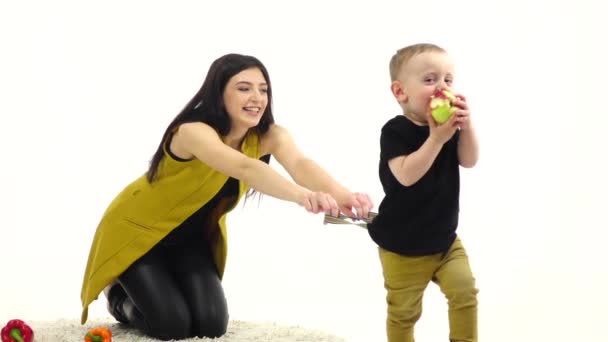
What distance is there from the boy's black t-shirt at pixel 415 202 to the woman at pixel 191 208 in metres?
0.30

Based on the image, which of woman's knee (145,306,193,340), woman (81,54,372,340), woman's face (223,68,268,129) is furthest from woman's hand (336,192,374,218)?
woman's knee (145,306,193,340)

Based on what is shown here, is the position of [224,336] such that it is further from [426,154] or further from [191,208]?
[426,154]

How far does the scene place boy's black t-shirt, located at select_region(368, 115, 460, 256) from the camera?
9.24 ft

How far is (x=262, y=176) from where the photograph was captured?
300 centimetres

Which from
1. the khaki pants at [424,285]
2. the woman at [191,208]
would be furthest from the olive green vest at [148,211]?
the khaki pants at [424,285]

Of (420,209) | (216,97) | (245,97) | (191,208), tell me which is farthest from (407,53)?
(191,208)

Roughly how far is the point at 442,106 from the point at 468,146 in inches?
7.7

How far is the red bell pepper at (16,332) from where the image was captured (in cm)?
327

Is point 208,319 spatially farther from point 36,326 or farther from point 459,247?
point 459,247

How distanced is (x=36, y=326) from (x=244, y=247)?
1259 millimetres

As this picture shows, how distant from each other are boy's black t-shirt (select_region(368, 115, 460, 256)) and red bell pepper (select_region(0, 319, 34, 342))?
124 cm

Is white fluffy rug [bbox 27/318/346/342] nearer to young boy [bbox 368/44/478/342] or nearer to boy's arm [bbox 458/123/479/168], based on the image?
young boy [bbox 368/44/478/342]

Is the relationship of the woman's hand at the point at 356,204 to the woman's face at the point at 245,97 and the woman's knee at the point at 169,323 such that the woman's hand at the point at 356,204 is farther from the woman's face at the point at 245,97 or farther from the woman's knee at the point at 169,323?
the woman's knee at the point at 169,323

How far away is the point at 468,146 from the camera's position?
2814mm
